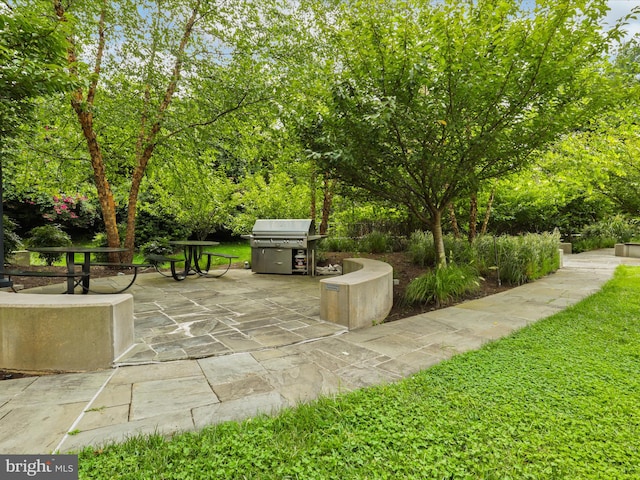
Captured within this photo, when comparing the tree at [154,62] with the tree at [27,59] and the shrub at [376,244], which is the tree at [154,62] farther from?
the shrub at [376,244]

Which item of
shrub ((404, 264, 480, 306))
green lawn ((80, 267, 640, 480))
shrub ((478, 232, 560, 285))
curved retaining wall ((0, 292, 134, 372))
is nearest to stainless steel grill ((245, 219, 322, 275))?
shrub ((404, 264, 480, 306))

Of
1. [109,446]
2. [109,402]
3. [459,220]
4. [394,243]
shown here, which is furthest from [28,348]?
[459,220]

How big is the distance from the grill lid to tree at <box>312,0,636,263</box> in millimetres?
2323

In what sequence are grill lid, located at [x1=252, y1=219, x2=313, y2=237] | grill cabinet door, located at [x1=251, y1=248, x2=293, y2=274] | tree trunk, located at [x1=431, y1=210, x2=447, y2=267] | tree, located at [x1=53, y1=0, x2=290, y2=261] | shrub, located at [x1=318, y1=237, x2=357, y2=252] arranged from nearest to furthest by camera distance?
tree trunk, located at [x1=431, y1=210, x2=447, y2=267] → tree, located at [x1=53, y1=0, x2=290, y2=261] → grill lid, located at [x1=252, y1=219, x2=313, y2=237] → grill cabinet door, located at [x1=251, y1=248, x2=293, y2=274] → shrub, located at [x1=318, y1=237, x2=357, y2=252]

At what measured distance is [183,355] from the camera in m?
2.74

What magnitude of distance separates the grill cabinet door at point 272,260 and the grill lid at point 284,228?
348 mm

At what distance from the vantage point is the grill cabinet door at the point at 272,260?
23.2 ft

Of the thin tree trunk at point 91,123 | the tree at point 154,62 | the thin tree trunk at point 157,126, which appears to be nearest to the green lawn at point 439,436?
the thin tree trunk at point 157,126

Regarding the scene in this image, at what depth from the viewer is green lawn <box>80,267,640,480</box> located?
1.46 metres

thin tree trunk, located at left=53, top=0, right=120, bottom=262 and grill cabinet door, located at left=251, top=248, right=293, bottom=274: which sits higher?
thin tree trunk, located at left=53, top=0, right=120, bottom=262

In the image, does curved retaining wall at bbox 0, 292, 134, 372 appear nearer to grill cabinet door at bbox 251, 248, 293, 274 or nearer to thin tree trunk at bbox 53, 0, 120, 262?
grill cabinet door at bbox 251, 248, 293, 274

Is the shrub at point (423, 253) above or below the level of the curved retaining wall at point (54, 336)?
above

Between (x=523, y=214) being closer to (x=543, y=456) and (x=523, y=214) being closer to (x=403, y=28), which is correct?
(x=403, y=28)

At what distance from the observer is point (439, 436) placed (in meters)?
1.68
